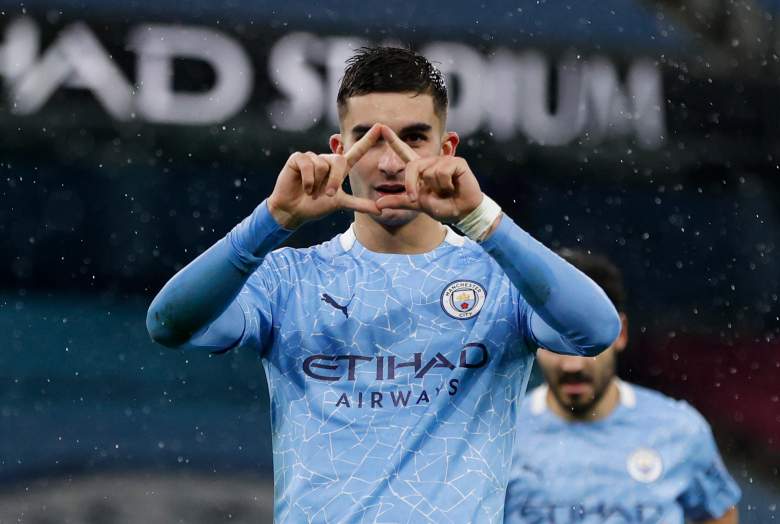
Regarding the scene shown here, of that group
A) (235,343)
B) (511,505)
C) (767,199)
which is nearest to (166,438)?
(511,505)

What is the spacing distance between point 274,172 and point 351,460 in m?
4.07

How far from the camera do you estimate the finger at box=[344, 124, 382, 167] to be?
223cm

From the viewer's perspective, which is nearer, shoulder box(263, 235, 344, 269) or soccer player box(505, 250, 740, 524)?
shoulder box(263, 235, 344, 269)

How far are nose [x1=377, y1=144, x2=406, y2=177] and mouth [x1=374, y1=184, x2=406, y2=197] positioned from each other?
2 centimetres

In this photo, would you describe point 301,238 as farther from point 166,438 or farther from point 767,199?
point 767,199

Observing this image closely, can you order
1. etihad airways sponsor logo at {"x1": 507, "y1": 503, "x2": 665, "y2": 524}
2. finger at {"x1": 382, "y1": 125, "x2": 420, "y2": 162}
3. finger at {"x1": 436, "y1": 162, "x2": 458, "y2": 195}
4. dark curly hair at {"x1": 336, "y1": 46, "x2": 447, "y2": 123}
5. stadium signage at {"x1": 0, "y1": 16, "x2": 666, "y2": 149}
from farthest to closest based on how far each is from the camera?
stadium signage at {"x1": 0, "y1": 16, "x2": 666, "y2": 149} → etihad airways sponsor logo at {"x1": 507, "y1": 503, "x2": 665, "y2": 524} → dark curly hair at {"x1": 336, "y1": 46, "x2": 447, "y2": 123} → finger at {"x1": 382, "y1": 125, "x2": 420, "y2": 162} → finger at {"x1": 436, "y1": 162, "x2": 458, "y2": 195}

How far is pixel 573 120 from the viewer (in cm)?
646

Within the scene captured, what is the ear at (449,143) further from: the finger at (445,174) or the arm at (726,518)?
the arm at (726,518)

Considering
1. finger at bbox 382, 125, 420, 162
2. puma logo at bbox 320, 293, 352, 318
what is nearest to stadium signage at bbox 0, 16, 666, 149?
puma logo at bbox 320, 293, 352, 318

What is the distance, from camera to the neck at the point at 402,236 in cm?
248

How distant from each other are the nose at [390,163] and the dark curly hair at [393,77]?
161 millimetres

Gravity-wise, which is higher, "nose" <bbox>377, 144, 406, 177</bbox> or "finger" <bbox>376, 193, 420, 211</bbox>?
"nose" <bbox>377, 144, 406, 177</bbox>

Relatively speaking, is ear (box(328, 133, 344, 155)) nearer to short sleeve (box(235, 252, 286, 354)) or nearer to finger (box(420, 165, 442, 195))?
short sleeve (box(235, 252, 286, 354))

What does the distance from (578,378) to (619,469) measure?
0.33 m
